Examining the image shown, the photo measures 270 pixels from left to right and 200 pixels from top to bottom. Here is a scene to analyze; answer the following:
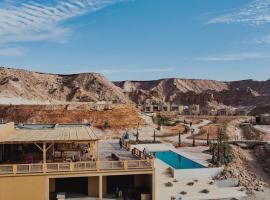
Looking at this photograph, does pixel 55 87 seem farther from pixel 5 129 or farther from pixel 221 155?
pixel 5 129

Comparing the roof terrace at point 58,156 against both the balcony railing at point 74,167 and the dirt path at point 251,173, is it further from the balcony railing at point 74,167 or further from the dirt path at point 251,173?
the dirt path at point 251,173

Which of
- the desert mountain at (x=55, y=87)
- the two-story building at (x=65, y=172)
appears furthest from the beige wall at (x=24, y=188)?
the desert mountain at (x=55, y=87)

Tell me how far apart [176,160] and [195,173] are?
22.4ft

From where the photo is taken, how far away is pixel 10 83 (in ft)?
374

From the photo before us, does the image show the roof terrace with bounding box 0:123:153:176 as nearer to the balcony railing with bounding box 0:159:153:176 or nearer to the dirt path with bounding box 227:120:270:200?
the balcony railing with bounding box 0:159:153:176

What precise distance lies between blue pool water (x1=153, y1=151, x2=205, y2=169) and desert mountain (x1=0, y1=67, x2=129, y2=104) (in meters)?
72.3

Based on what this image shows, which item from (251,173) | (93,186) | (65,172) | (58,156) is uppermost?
(58,156)

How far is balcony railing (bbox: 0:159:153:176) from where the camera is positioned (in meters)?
21.0

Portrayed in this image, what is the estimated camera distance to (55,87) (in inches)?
5408

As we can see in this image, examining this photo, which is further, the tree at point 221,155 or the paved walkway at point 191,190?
the tree at point 221,155

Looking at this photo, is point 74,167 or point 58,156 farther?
point 58,156

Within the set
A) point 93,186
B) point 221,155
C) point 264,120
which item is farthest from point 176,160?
point 264,120

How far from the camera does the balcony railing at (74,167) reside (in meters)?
21.0

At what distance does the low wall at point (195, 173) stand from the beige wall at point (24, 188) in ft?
41.0
